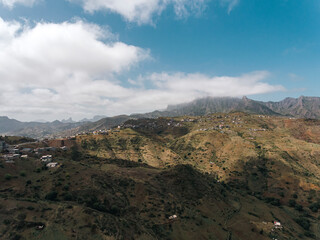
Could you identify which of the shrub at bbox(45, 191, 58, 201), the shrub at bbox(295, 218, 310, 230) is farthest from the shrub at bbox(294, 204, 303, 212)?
the shrub at bbox(45, 191, 58, 201)

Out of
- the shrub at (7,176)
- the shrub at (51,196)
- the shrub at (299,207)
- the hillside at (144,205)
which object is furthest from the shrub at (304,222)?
the shrub at (7,176)

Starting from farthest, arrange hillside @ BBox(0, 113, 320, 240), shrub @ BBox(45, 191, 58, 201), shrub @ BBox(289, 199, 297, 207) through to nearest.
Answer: shrub @ BBox(289, 199, 297, 207) → shrub @ BBox(45, 191, 58, 201) → hillside @ BBox(0, 113, 320, 240)

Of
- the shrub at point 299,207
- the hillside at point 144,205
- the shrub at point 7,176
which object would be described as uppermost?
the shrub at point 7,176

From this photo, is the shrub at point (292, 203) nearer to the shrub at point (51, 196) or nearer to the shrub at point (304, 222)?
the shrub at point (304, 222)

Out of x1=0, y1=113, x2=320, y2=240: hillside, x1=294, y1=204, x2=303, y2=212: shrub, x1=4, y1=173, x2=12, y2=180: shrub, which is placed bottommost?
x1=294, y1=204, x2=303, y2=212: shrub

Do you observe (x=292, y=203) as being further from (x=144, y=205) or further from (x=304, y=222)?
(x=144, y=205)

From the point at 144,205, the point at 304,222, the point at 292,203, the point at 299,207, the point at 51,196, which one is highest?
the point at 51,196

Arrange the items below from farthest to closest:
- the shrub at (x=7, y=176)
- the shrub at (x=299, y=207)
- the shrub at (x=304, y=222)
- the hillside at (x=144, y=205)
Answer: the shrub at (x=299, y=207) → the shrub at (x=304, y=222) → the shrub at (x=7, y=176) → the hillside at (x=144, y=205)

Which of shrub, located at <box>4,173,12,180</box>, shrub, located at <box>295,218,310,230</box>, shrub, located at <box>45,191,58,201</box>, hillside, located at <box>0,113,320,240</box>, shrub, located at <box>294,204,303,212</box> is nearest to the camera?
hillside, located at <box>0,113,320,240</box>

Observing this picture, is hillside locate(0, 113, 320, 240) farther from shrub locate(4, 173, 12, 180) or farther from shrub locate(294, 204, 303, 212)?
shrub locate(4, 173, 12, 180)

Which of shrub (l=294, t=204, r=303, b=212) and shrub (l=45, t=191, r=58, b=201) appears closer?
shrub (l=45, t=191, r=58, b=201)

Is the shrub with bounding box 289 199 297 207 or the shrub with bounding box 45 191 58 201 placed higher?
the shrub with bounding box 45 191 58 201

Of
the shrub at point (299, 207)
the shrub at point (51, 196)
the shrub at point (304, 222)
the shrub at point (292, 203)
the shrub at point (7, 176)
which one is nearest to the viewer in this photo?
the shrub at point (51, 196)

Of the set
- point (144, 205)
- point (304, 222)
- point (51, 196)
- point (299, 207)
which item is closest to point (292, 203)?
point (299, 207)
